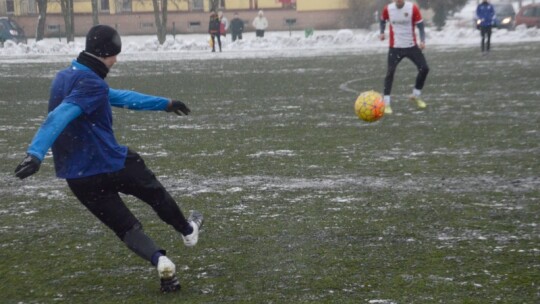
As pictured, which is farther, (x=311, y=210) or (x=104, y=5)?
(x=104, y=5)

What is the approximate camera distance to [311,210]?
24.6 feet

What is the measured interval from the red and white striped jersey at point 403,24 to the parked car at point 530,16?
3946 centimetres

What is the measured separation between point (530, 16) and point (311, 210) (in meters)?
48.8

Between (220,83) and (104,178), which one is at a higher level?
(104,178)

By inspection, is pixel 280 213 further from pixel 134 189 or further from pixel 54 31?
pixel 54 31

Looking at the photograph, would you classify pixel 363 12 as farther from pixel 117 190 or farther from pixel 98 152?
pixel 98 152

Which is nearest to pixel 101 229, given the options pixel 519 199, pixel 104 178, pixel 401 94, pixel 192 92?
pixel 104 178

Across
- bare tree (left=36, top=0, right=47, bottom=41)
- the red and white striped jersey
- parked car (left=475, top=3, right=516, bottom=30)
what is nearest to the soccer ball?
the red and white striped jersey

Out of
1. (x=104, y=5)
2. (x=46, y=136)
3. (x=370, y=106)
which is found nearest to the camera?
(x=46, y=136)

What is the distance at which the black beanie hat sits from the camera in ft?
17.1

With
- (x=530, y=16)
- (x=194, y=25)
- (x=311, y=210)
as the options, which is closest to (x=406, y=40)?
(x=311, y=210)

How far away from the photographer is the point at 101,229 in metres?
7.11

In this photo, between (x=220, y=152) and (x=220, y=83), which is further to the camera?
(x=220, y=83)

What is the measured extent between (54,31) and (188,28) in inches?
407
